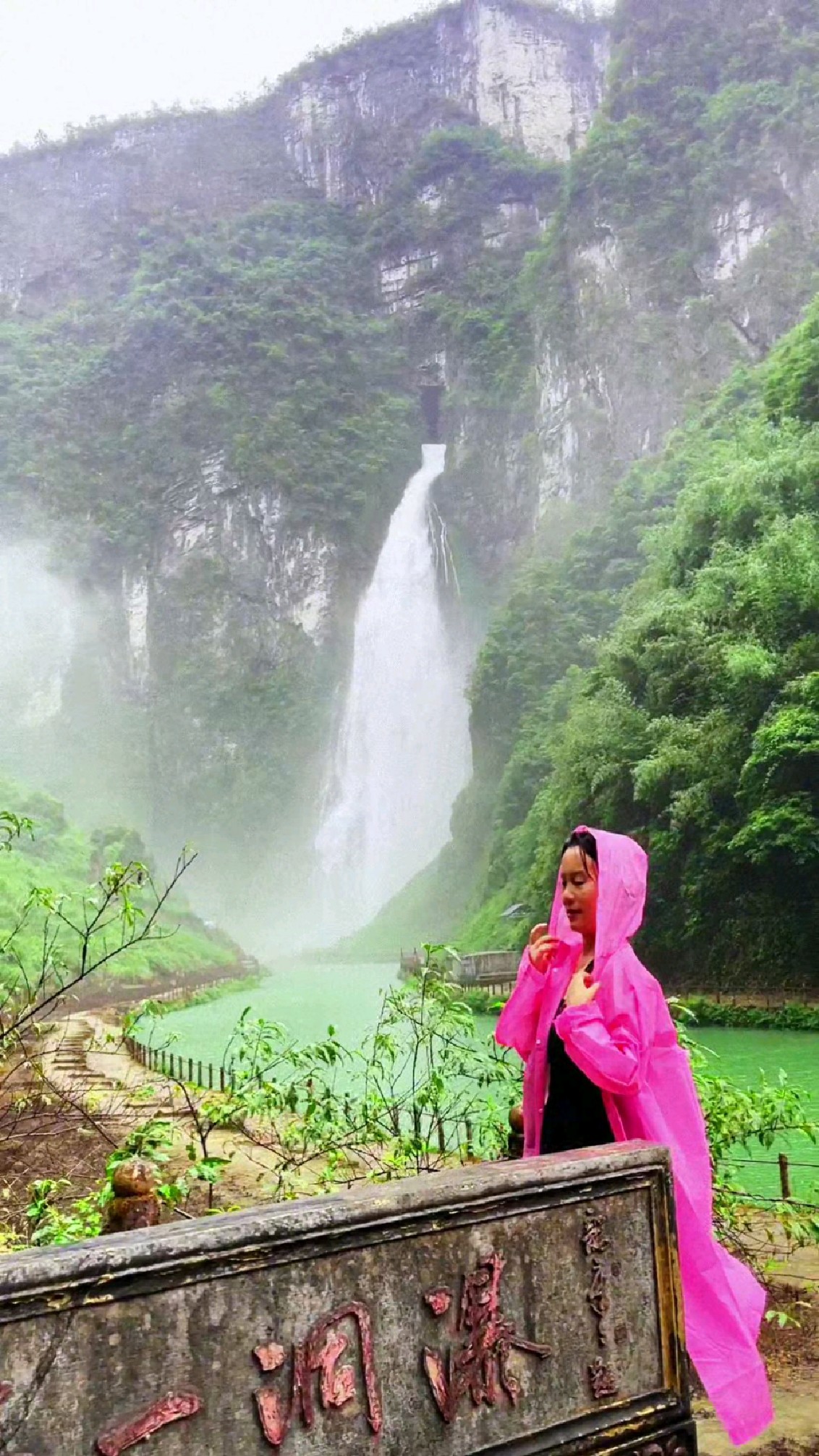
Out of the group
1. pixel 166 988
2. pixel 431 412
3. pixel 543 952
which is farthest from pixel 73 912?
pixel 431 412

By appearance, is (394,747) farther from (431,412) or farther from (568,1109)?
(568,1109)

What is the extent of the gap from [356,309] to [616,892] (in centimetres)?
4986

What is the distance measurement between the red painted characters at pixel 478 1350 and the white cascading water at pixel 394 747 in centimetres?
3396

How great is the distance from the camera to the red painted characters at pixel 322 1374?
1.44 m

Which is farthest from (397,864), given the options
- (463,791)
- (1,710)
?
(1,710)

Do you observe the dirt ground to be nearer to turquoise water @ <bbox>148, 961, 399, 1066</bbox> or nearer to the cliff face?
turquoise water @ <bbox>148, 961, 399, 1066</bbox>

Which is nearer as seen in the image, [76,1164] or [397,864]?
[76,1164]

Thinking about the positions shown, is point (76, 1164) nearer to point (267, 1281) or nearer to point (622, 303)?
point (267, 1281)

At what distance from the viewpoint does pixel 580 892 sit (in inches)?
83.0

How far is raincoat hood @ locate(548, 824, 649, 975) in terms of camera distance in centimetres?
197

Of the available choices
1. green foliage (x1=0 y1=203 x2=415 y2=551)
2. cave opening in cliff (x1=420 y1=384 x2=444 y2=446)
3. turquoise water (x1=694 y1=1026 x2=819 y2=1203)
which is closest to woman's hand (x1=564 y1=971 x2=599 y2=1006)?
turquoise water (x1=694 y1=1026 x2=819 y2=1203)

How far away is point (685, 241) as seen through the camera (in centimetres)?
3475

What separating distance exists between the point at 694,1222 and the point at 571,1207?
0.31 m

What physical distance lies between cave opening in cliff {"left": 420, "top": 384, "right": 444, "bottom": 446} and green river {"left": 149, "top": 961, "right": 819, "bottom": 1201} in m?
23.9
